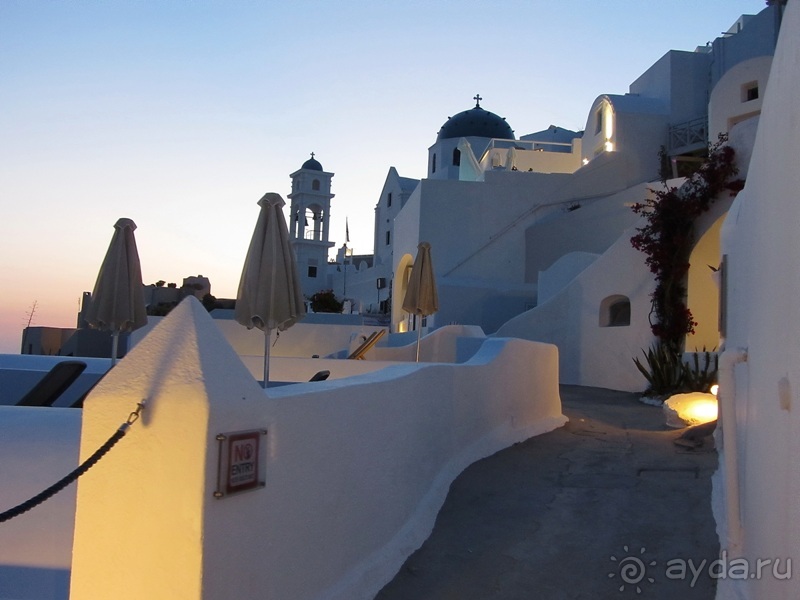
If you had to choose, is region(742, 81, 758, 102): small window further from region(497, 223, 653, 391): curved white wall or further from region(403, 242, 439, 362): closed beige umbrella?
region(403, 242, 439, 362): closed beige umbrella

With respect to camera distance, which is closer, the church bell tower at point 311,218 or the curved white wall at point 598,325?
the curved white wall at point 598,325

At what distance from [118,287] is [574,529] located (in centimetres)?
552

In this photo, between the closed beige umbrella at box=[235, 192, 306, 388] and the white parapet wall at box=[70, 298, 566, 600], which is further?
the closed beige umbrella at box=[235, 192, 306, 388]

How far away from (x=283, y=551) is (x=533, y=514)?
295 cm

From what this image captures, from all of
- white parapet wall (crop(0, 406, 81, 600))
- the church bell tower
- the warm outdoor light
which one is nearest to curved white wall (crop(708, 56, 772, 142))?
the warm outdoor light

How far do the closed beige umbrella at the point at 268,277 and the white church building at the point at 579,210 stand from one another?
979 centimetres

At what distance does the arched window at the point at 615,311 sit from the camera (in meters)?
15.6

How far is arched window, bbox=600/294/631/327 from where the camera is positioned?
1563cm

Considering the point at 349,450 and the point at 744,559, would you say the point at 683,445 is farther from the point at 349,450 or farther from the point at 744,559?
the point at 349,450

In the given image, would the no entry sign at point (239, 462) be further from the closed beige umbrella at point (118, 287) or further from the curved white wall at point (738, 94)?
the curved white wall at point (738, 94)

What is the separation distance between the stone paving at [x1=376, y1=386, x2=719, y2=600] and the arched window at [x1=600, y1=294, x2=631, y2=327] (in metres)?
7.41

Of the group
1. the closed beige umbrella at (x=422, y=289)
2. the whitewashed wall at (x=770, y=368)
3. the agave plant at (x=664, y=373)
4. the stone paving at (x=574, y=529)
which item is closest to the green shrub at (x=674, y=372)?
the agave plant at (x=664, y=373)

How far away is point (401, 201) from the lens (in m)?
43.7

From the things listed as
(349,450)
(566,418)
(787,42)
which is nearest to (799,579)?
(787,42)
